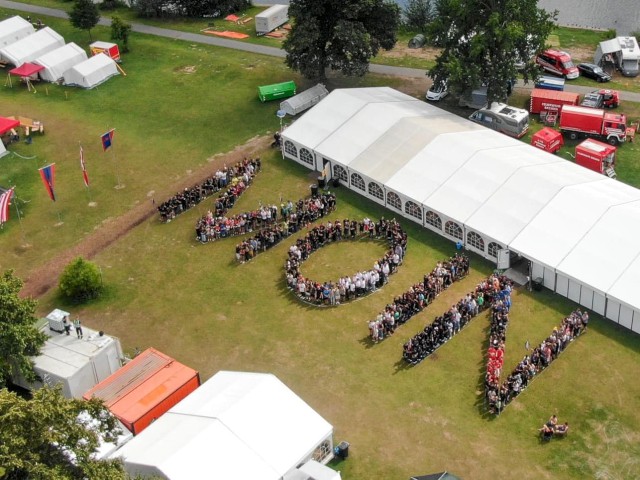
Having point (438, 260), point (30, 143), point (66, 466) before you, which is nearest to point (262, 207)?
point (438, 260)

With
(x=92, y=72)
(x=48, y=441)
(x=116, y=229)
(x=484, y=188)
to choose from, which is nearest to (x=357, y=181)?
(x=484, y=188)

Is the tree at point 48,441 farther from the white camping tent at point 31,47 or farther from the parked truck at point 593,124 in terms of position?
the white camping tent at point 31,47

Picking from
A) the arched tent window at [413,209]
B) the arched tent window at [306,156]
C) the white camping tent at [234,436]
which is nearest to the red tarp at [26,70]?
the arched tent window at [306,156]

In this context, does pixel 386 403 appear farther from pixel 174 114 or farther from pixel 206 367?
pixel 174 114

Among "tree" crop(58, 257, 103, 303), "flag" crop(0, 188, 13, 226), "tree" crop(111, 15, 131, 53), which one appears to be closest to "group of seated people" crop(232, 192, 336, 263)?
"tree" crop(58, 257, 103, 303)

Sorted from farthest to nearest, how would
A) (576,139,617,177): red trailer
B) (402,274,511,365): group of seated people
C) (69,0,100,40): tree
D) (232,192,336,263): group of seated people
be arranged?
(69,0,100,40): tree → (576,139,617,177): red trailer → (232,192,336,263): group of seated people → (402,274,511,365): group of seated people

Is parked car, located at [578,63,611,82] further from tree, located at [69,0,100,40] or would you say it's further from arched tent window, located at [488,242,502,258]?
tree, located at [69,0,100,40]
